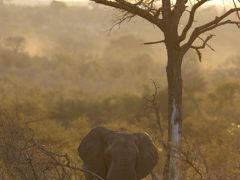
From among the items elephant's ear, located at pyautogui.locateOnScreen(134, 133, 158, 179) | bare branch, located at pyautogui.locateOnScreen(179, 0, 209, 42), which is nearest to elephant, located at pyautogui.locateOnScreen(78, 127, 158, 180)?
elephant's ear, located at pyautogui.locateOnScreen(134, 133, 158, 179)

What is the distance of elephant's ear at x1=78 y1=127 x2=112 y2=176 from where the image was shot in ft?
25.0

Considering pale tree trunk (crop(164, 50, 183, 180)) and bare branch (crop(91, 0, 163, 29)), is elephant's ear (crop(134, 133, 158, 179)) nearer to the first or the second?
pale tree trunk (crop(164, 50, 183, 180))

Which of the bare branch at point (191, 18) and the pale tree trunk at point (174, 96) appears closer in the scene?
the bare branch at point (191, 18)

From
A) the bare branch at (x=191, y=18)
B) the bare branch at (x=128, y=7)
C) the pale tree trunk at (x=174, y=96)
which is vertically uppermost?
the bare branch at (x=128, y=7)

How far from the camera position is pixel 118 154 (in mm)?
7062

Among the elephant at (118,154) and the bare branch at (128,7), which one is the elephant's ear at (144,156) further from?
the bare branch at (128,7)

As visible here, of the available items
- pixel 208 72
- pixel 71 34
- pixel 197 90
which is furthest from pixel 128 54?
pixel 197 90

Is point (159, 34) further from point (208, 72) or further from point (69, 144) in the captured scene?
point (69, 144)

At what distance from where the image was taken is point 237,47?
195 feet

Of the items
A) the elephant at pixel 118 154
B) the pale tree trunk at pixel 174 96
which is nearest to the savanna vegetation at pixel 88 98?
the pale tree trunk at pixel 174 96

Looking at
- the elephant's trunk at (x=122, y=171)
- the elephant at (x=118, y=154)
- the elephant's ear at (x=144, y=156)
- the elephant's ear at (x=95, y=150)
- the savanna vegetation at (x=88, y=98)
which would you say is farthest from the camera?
the savanna vegetation at (x=88, y=98)

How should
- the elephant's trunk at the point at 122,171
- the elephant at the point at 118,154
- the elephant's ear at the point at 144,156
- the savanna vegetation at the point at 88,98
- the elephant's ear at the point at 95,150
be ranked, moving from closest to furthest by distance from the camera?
1. the elephant's trunk at the point at 122,171
2. the elephant at the point at 118,154
3. the elephant's ear at the point at 144,156
4. the elephant's ear at the point at 95,150
5. the savanna vegetation at the point at 88,98

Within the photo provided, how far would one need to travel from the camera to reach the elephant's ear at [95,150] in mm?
7621

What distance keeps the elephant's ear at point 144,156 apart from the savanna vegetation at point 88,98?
7.9 inches
